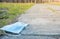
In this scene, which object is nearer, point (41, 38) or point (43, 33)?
point (41, 38)

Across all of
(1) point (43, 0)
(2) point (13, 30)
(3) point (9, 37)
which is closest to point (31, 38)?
(3) point (9, 37)

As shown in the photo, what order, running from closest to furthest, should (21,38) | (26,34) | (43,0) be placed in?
1. (21,38)
2. (26,34)
3. (43,0)

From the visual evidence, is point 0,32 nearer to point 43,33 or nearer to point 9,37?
point 9,37

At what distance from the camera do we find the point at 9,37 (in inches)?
144

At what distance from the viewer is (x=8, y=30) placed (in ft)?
13.3

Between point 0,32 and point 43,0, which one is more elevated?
point 0,32

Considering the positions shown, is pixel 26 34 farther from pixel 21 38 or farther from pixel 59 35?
pixel 59 35

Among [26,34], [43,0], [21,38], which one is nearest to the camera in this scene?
[21,38]

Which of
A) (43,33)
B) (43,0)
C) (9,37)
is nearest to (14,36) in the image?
(9,37)

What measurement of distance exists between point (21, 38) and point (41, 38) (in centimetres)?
36

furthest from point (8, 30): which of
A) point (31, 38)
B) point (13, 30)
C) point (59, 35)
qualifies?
point (59, 35)

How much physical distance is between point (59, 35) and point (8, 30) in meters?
1.03

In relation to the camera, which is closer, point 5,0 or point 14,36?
point 14,36

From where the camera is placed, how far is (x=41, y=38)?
3.57 meters
